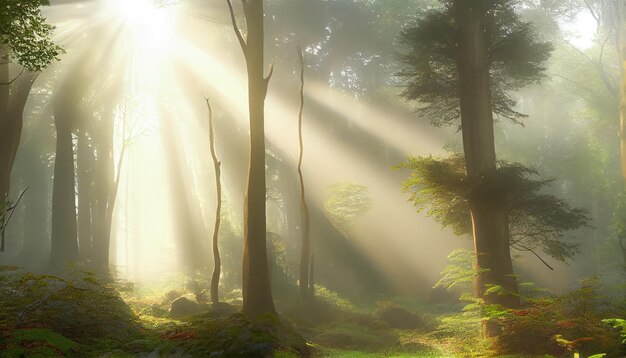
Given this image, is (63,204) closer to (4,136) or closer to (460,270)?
(4,136)

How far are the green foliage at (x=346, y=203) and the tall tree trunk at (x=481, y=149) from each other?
16.8 m

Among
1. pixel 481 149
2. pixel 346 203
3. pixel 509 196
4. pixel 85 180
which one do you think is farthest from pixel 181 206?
pixel 509 196

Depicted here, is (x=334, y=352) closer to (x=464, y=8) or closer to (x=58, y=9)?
(x=464, y=8)

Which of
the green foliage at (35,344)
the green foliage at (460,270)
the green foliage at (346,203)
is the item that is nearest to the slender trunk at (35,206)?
the green foliage at (346,203)

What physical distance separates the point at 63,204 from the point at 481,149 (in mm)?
23503

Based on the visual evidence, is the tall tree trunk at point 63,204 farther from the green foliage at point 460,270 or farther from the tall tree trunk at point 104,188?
the green foliage at point 460,270

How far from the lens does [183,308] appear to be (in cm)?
1789

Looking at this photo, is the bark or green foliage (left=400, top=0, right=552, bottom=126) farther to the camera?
the bark

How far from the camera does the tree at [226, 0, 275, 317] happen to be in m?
13.2

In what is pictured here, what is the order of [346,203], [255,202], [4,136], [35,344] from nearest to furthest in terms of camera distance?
[35,344]
[255,202]
[4,136]
[346,203]

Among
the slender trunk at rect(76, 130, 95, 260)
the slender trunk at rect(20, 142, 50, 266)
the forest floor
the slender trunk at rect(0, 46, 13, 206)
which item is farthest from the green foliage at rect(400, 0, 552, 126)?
the slender trunk at rect(20, 142, 50, 266)

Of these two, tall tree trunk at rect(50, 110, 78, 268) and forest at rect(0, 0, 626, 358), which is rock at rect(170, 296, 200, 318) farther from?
tall tree trunk at rect(50, 110, 78, 268)

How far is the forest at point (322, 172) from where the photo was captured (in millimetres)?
10406

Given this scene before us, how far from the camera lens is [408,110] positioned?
34125 mm
